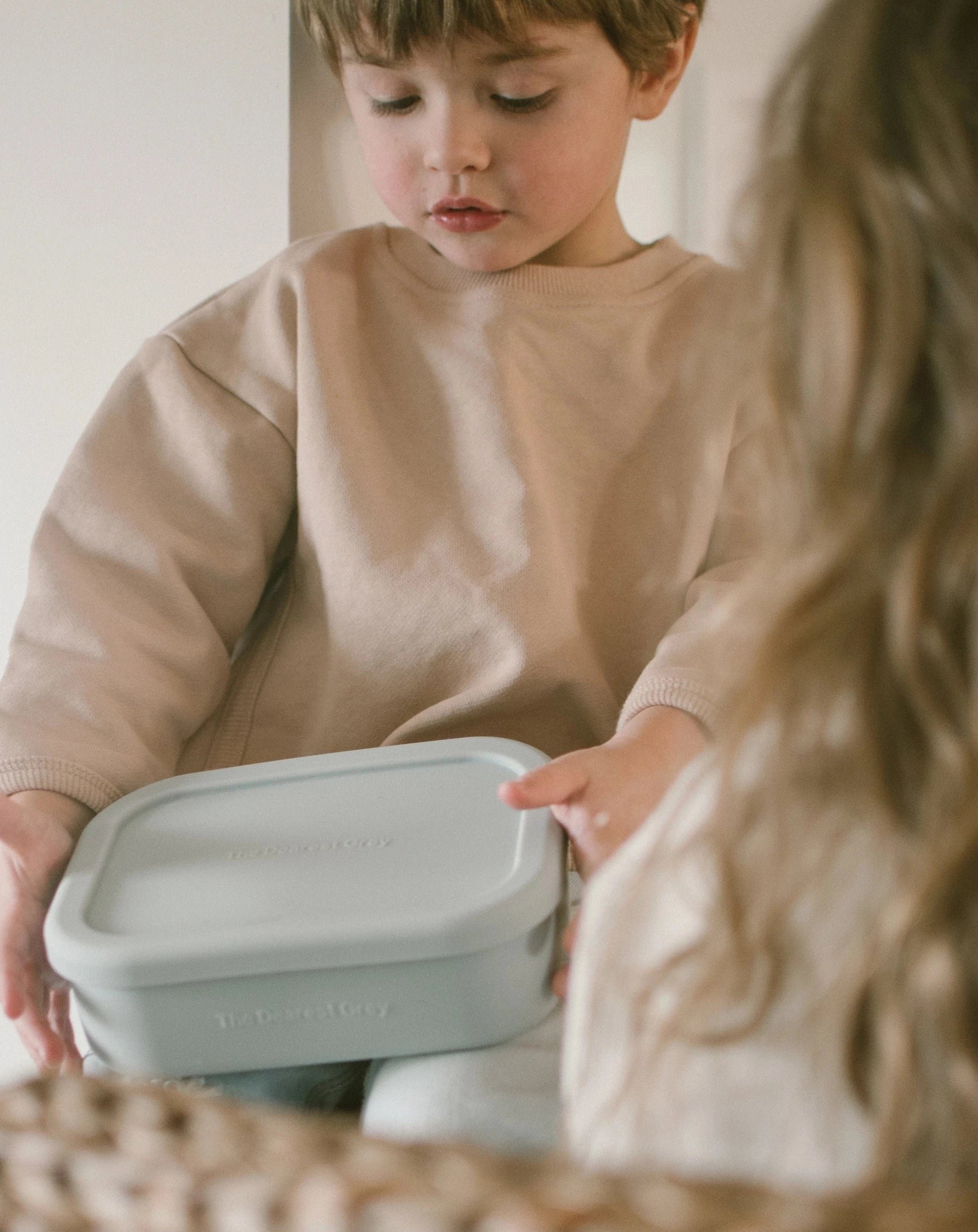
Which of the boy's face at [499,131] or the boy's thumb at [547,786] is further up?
the boy's face at [499,131]

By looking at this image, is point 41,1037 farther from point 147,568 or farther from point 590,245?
point 590,245

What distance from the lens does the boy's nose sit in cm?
69

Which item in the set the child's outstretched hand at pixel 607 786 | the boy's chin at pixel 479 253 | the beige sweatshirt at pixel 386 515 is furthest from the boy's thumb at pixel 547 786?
the boy's chin at pixel 479 253

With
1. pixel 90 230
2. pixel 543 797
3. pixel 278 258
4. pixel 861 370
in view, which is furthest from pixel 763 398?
pixel 90 230

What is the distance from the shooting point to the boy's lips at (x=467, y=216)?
0.74m

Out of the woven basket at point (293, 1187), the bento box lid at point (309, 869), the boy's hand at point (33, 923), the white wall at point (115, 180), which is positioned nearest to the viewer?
the woven basket at point (293, 1187)

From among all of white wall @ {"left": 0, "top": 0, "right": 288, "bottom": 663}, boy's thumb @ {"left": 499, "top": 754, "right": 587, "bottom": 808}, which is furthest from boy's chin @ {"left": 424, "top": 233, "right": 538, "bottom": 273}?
boy's thumb @ {"left": 499, "top": 754, "right": 587, "bottom": 808}

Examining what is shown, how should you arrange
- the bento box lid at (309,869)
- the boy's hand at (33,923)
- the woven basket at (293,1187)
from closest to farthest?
the woven basket at (293,1187) → the bento box lid at (309,869) → the boy's hand at (33,923)

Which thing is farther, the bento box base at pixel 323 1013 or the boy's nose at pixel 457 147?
the boy's nose at pixel 457 147

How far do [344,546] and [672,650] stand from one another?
211 mm

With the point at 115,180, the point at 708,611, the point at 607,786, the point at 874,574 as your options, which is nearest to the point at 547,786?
the point at 607,786

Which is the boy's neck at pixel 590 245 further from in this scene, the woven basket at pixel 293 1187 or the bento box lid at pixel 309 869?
the woven basket at pixel 293 1187

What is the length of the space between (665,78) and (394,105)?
0.18 meters

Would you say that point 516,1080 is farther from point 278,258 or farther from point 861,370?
point 278,258
